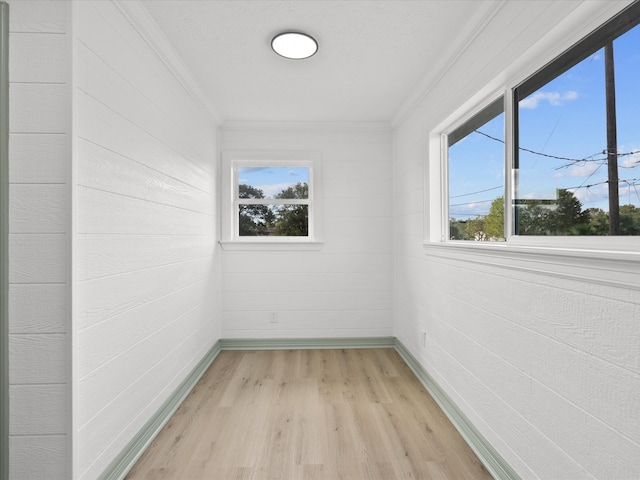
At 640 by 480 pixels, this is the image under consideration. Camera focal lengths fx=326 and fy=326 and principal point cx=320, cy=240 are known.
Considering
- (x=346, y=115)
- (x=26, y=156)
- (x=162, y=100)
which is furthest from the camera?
(x=346, y=115)

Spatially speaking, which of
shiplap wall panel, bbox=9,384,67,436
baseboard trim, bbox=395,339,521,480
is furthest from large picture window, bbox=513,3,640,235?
shiplap wall panel, bbox=9,384,67,436

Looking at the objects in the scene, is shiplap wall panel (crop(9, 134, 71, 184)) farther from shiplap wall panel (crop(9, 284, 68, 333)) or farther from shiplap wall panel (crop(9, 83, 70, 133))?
shiplap wall panel (crop(9, 284, 68, 333))

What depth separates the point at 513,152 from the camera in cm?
173

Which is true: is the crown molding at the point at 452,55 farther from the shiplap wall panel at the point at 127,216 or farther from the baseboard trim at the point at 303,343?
the baseboard trim at the point at 303,343

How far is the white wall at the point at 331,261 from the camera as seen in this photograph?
3564 millimetres

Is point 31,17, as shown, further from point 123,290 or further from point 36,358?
point 36,358

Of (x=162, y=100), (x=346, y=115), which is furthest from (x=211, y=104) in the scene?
(x=346, y=115)

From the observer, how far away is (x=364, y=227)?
3.63m

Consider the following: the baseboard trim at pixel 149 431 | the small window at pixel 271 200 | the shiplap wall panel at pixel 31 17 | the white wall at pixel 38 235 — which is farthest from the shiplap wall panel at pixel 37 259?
→ the small window at pixel 271 200

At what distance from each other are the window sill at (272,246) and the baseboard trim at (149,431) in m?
1.18

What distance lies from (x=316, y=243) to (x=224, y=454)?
84.9 inches

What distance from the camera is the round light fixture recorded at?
2.04 meters

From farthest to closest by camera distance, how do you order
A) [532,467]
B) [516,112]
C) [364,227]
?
[364,227] → [516,112] → [532,467]

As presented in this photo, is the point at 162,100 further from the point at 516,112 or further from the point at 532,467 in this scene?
the point at 532,467
